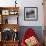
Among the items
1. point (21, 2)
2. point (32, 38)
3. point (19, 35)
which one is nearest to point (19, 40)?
point (19, 35)

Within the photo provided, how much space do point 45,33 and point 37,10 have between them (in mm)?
1023

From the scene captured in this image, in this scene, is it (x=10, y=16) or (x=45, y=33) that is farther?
(x=10, y=16)

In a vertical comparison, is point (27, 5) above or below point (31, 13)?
above

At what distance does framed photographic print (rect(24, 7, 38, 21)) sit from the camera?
6.06 m

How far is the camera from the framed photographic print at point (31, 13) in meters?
6.06

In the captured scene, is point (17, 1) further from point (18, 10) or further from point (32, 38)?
point (32, 38)

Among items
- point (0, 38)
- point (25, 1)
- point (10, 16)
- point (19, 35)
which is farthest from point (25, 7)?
point (0, 38)

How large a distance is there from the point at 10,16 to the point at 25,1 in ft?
2.67

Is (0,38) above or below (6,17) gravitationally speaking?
below

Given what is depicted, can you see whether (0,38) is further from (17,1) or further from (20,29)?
(17,1)

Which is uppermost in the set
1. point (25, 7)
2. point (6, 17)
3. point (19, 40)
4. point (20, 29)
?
point (25, 7)

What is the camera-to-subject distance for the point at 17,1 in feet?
20.0

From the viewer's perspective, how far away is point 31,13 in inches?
239

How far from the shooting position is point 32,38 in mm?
5531
